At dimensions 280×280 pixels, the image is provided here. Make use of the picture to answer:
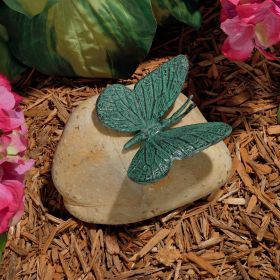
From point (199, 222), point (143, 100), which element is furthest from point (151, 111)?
point (199, 222)

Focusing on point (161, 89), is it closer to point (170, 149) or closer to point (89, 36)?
point (170, 149)

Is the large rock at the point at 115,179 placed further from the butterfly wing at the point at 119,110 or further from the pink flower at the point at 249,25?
the pink flower at the point at 249,25

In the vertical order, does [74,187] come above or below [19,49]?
below

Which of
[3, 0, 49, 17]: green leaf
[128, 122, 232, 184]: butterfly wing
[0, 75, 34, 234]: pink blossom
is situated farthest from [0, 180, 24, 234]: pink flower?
[3, 0, 49, 17]: green leaf

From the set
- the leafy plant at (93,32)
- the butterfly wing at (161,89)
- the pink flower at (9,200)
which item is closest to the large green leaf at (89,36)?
the leafy plant at (93,32)

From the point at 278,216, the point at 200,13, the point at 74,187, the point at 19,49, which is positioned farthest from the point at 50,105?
the point at 278,216

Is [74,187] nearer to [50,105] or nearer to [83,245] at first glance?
[83,245]
